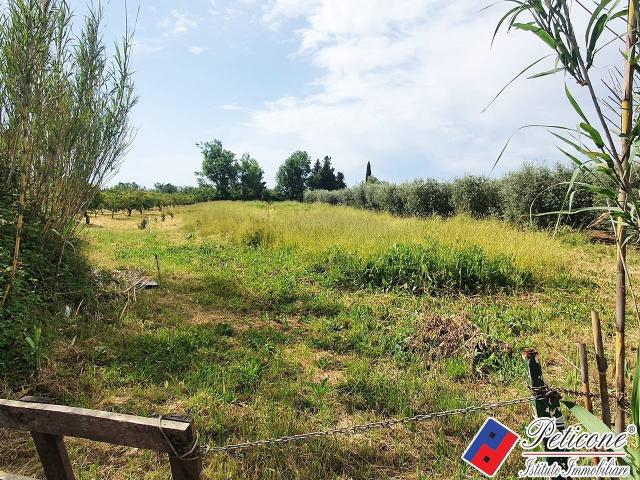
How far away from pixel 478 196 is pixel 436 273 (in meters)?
10.4

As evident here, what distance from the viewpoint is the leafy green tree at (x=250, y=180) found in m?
65.9

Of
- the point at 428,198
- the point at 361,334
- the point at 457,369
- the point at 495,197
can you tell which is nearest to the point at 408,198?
the point at 428,198

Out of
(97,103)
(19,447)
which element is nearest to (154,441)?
(19,447)

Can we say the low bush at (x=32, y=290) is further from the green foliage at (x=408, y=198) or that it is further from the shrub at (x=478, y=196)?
the green foliage at (x=408, y=198)

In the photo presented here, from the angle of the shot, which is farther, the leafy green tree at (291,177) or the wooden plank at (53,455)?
the leafy green tree at (291,177)

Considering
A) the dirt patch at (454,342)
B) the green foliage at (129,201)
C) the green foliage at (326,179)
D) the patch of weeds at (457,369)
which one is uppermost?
the green foliage at (326,179)

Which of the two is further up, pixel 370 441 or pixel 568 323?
pixel 568 323

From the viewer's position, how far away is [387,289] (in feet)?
20.7

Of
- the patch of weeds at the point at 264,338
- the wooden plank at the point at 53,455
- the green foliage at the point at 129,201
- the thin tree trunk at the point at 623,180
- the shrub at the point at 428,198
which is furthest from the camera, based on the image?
the green foliage at the point at 129,201

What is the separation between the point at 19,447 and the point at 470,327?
4.35 meters

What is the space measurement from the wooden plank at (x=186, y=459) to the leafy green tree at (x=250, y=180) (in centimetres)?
6478

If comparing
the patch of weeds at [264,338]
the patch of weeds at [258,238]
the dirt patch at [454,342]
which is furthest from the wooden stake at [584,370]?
the patch of weeds at [258,238]

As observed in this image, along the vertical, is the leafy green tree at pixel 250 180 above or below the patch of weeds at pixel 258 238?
above

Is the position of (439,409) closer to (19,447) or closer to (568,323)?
(568,323)
